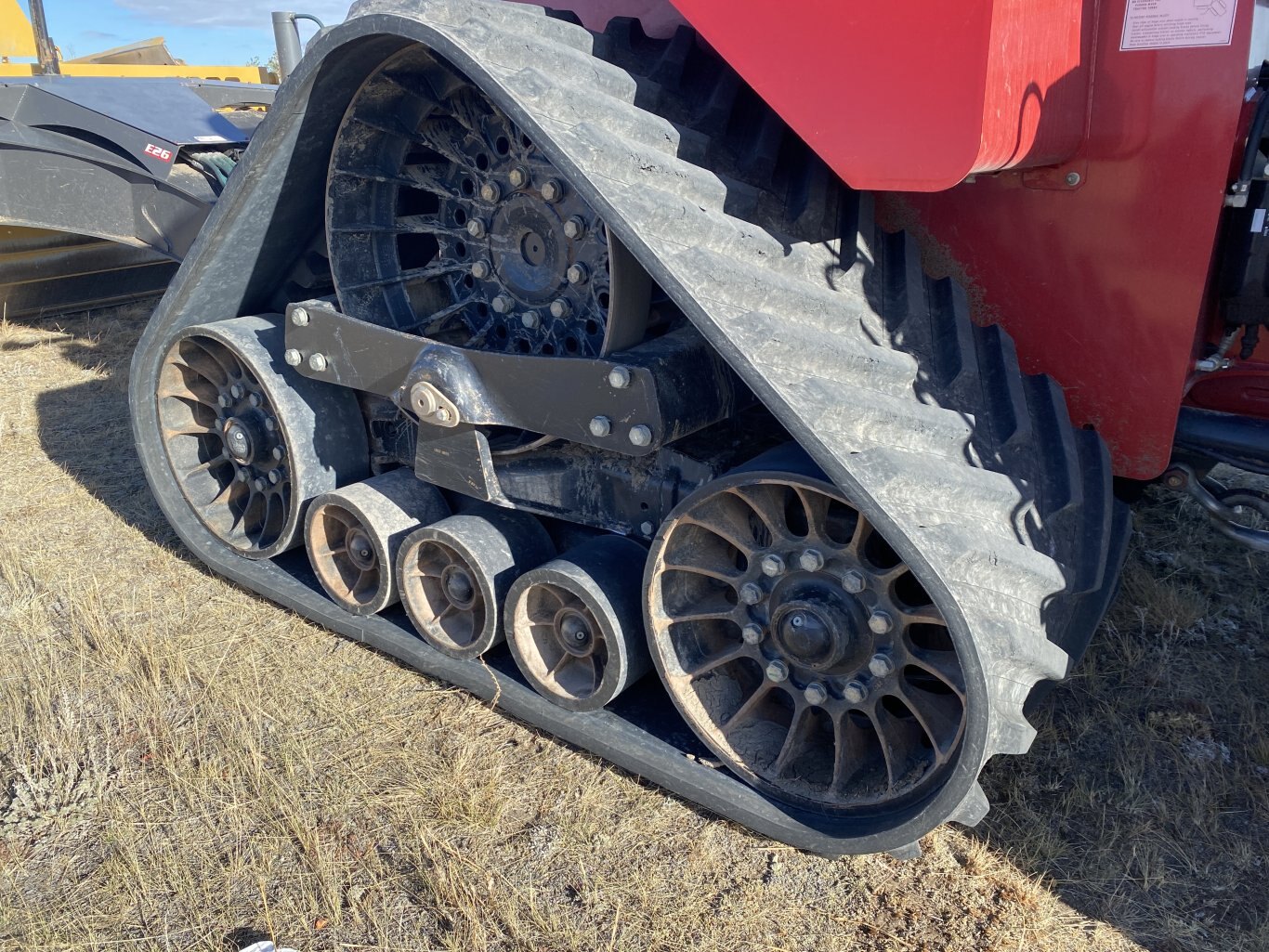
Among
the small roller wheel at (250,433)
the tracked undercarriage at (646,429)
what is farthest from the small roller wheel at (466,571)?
the small roller wheel at (250,433)

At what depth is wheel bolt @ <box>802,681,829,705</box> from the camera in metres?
2.29

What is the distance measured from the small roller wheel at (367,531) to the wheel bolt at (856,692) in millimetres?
1264

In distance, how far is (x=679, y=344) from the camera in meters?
2.40

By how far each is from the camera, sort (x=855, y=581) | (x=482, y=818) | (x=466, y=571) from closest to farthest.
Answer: (x=855, y=581)
(x=482, y=818)
(x=466, y=571)

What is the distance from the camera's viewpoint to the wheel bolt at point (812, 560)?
2193 millimetres

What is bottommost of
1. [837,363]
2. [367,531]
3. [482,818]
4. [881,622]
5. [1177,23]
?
[482,818]

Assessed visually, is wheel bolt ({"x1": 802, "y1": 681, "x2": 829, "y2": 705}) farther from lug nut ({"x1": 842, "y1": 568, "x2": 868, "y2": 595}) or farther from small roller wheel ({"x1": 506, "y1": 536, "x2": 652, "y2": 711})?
small roller wheel ({"x1": 506, "y1": 536, "x2": 652, "y2": 711})

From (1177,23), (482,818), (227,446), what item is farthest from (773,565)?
(227,446)

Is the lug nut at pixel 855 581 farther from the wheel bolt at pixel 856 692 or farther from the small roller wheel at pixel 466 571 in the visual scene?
the small roller wheel at pixel 466 571

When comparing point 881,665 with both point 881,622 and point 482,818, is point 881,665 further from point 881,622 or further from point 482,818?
point 482,818

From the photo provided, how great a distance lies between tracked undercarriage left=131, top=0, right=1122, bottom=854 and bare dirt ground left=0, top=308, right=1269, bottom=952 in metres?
0.14

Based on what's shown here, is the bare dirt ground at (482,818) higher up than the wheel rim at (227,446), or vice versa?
the wheel rim at (227,446)

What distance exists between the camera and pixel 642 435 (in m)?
2.28

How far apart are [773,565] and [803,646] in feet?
0.59
